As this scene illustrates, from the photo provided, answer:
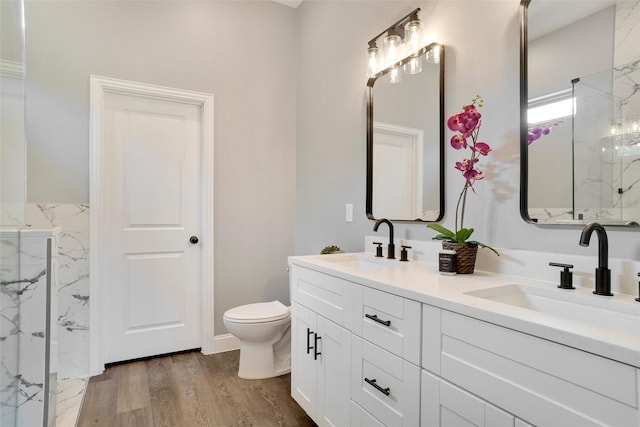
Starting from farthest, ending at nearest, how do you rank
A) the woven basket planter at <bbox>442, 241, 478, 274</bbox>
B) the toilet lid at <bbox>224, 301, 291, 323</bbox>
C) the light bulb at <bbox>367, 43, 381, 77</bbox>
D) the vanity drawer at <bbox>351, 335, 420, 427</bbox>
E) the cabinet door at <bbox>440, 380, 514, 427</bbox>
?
the toilet lid at <bbox>224, 301, 291, 323</bbox>, the light bulb at <bbox>367, 43, 381, 77</bbox>, the woven basket planter at <bbox>442, 241, 478, 274</bbox>, the vanity drawer at <bbox>351, 335, 420, 427</bbox>, the cabinet door at <bbox>440, 380, 514, 427</bbox>

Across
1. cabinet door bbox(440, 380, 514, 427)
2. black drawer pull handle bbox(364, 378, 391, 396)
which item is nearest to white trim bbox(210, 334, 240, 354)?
black drawer pull handle bbox(364, 378, 391, 396)

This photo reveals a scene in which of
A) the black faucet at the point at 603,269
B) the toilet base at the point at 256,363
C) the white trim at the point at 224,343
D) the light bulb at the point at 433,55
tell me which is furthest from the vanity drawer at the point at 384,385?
the white trim at the point at 224,343

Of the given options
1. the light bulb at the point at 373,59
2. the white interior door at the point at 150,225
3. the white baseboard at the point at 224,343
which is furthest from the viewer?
the white baseboard at the point at 224,343

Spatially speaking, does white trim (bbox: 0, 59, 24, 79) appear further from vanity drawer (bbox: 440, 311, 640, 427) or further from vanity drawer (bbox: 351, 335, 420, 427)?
vanity drawer (bbox: 440, 311, 640, 427)

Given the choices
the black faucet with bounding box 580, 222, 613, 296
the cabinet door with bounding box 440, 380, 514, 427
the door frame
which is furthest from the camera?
the door frame

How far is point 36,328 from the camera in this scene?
1581 mm

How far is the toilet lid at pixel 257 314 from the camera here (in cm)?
228

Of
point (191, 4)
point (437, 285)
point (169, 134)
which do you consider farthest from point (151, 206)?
point (437, 285)

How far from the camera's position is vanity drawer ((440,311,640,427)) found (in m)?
0.65

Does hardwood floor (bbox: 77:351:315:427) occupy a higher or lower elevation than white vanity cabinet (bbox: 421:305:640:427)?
lower

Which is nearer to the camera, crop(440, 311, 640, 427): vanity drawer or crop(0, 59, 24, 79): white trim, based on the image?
crop(440, 311, 640, 427): vanity drawer

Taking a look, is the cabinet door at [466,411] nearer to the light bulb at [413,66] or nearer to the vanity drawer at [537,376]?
the vanity drawer at [537,376]

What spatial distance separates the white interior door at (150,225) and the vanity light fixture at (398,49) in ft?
5.05

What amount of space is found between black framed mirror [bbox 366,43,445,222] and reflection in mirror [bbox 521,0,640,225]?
0.43 meters
